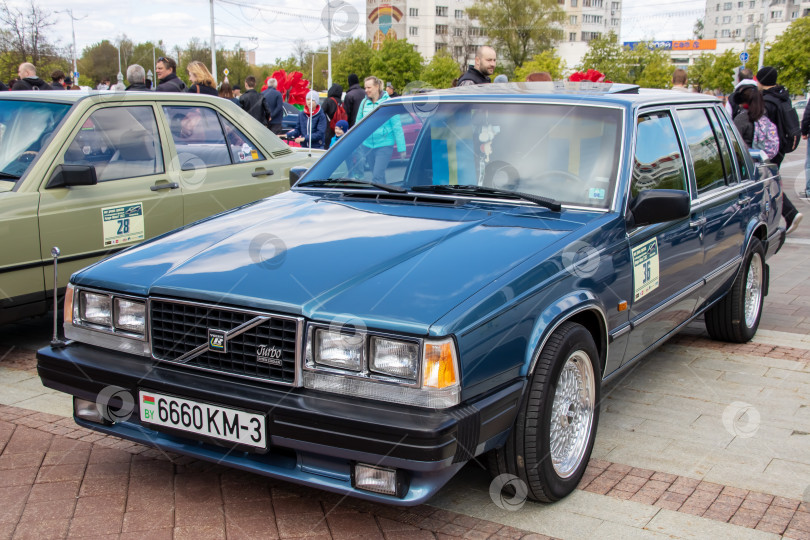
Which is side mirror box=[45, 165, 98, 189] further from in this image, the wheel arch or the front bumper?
the wheel arch

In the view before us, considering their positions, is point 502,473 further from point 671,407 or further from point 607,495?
point 671,407

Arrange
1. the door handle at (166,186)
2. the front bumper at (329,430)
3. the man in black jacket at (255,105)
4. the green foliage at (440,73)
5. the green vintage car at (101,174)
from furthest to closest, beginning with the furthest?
the green foliage at (440,73)
the man in black jacket at (255,105)
the door handle at (166,186)
the green vintage car at (101,174)
the front bumper at (329,430)

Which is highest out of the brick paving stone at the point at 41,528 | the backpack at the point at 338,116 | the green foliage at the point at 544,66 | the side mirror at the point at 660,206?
the green foliage at the point at 544,66

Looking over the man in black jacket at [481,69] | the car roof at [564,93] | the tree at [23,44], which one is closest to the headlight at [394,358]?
the car roof at [564,93]

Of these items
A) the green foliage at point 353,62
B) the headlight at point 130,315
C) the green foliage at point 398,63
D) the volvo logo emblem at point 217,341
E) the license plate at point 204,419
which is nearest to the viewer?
the license plate at point 204,419

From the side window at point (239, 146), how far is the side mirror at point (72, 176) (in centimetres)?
162

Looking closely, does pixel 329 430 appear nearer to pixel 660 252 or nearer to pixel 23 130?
pixel 660 252

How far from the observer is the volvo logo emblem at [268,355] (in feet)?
9.46

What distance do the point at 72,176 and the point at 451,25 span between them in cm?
12416

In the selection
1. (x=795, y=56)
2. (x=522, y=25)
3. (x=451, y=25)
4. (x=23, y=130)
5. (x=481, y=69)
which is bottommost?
(x=23, y=130)

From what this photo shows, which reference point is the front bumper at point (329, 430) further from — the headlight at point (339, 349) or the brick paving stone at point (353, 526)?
the brick paving stone at point (353, 526)

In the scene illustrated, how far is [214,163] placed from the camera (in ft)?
21.4

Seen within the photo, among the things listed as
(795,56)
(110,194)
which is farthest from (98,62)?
(110,194)

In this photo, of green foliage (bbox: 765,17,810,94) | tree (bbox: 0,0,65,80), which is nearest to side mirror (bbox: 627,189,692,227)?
tree (bbox: 0,0,65,80)
